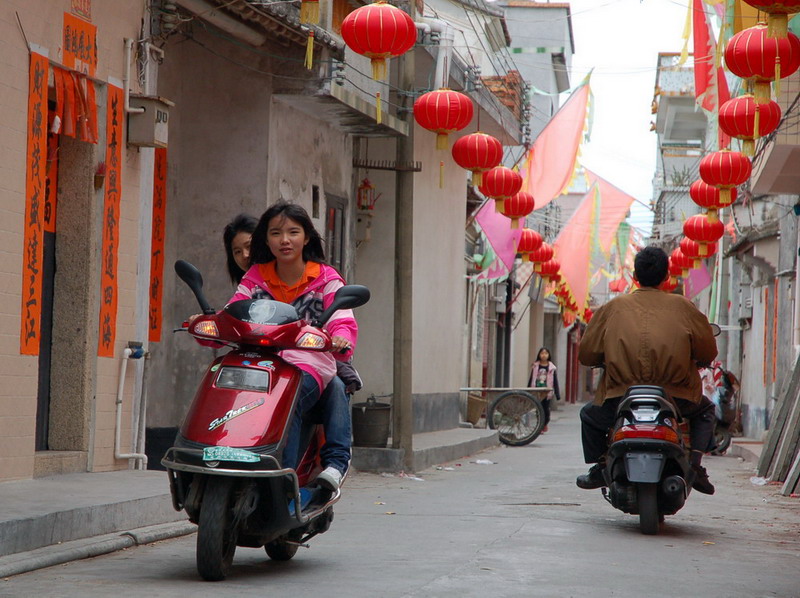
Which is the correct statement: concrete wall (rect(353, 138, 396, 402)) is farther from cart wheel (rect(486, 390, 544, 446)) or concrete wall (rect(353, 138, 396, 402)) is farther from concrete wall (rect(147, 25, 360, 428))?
cart wheel (rect(486, 390, 544, 446))

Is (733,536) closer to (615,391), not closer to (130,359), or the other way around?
(615,391)

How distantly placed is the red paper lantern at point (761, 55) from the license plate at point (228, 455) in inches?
285

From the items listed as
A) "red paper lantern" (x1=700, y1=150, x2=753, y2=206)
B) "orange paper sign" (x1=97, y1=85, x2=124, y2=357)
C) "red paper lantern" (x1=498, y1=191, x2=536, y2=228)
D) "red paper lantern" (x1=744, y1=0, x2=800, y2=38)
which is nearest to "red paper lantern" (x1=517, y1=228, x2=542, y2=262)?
"red paper lantern" (x1=498, y1=191, x2=536, y2=228)

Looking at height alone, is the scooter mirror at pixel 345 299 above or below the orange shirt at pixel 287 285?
below

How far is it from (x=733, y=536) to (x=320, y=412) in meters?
3.61

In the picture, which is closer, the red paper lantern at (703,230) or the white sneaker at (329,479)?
the white sneaker at (329,479)

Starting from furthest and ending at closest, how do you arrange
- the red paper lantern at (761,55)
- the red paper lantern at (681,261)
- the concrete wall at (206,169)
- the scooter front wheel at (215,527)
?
1. the red paper lantern at (681,261)
2. the concrete wall at (206,169)
3. the red paper lantern at (761,55)
4. the scooter front wheel at (215,527)

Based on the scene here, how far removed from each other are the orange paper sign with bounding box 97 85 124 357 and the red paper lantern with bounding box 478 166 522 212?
7.67 m

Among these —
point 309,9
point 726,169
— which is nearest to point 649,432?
point 309,9

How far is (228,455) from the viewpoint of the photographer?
5.21 meters

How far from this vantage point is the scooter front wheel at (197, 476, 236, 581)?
16.9ft

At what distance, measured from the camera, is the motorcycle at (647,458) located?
754 centimetres

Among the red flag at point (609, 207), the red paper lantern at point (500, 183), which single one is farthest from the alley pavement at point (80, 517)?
the red flag at point (609, 207)

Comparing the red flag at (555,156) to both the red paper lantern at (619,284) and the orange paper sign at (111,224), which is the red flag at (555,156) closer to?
the orange paper sign at (111,224)
